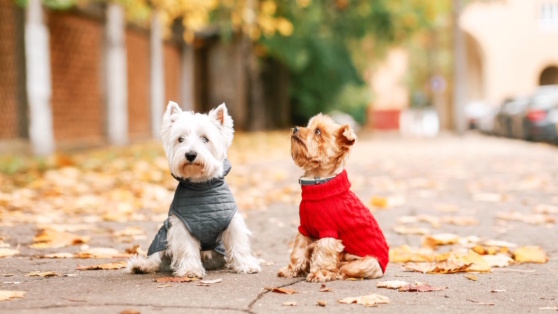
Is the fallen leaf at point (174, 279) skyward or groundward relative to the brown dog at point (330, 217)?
groundward

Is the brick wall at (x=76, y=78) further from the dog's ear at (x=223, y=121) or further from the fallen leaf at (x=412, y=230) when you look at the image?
the dog's ear at (x=223, y=121)

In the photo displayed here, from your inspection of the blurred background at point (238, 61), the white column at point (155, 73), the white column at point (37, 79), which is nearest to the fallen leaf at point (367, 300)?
the blurred background at point (238, 61)

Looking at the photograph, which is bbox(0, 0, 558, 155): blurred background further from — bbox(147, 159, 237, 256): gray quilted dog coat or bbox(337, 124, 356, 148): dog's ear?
bbox(337, 124, 356, 148): dog's ear

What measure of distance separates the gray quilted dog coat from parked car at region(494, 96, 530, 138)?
2328 cm

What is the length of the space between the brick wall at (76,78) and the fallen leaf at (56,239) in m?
12.0

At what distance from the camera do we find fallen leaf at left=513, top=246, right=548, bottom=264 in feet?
18.9

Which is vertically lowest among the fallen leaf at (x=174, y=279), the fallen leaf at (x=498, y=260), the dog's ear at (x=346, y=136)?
the fallen leaf at (x=498, y=260)

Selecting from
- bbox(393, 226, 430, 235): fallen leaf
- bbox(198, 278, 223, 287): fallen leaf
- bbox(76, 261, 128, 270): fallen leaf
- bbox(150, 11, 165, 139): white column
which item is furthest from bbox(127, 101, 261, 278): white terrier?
bbox(150, 11, 165, 139): white column

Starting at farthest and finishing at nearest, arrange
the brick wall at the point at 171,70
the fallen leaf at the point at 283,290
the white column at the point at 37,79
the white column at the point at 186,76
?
the white column at the point at 186,76 → the brick wall at the point at 171,70 → the white column at the point at 37,79 → the fallen leaf at the point at 283,290

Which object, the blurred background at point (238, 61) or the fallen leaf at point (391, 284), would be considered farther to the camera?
the blurred background at point (238, 61)

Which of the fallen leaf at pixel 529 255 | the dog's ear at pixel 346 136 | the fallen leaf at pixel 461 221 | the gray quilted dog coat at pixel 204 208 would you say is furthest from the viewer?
the fallen leaf at pixel 461 221

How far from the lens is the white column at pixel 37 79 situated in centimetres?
1491

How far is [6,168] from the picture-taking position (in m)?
12.3

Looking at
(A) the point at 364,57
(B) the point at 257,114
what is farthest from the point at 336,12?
(A) the point at 364,57
